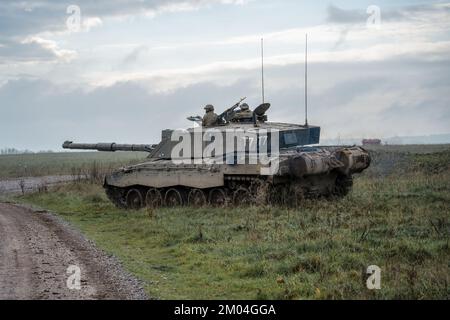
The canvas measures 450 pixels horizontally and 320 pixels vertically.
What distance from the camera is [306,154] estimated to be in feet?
64.8

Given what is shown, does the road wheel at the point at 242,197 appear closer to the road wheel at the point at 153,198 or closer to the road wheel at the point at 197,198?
the road wheel at the point at 197,198

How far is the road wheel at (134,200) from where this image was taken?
78.3 ft

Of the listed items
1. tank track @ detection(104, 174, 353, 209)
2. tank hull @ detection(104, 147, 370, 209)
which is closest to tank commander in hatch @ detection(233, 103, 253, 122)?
tank hull @ detection(104, 147, 370, 209)

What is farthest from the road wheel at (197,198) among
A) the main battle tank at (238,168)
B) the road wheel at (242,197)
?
the road wheel at (242,197)

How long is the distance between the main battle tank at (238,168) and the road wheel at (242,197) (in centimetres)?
3

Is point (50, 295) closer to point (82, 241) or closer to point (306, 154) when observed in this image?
point (82, 241)

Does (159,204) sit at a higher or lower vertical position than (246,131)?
lower

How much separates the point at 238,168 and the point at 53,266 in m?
8.80

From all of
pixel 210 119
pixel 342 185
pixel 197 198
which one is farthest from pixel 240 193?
pixel 342 185

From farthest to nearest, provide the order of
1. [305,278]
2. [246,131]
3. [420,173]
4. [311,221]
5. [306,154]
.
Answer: [420,173]
[246,131]
[306,154]
[311,221]
[305,278]
